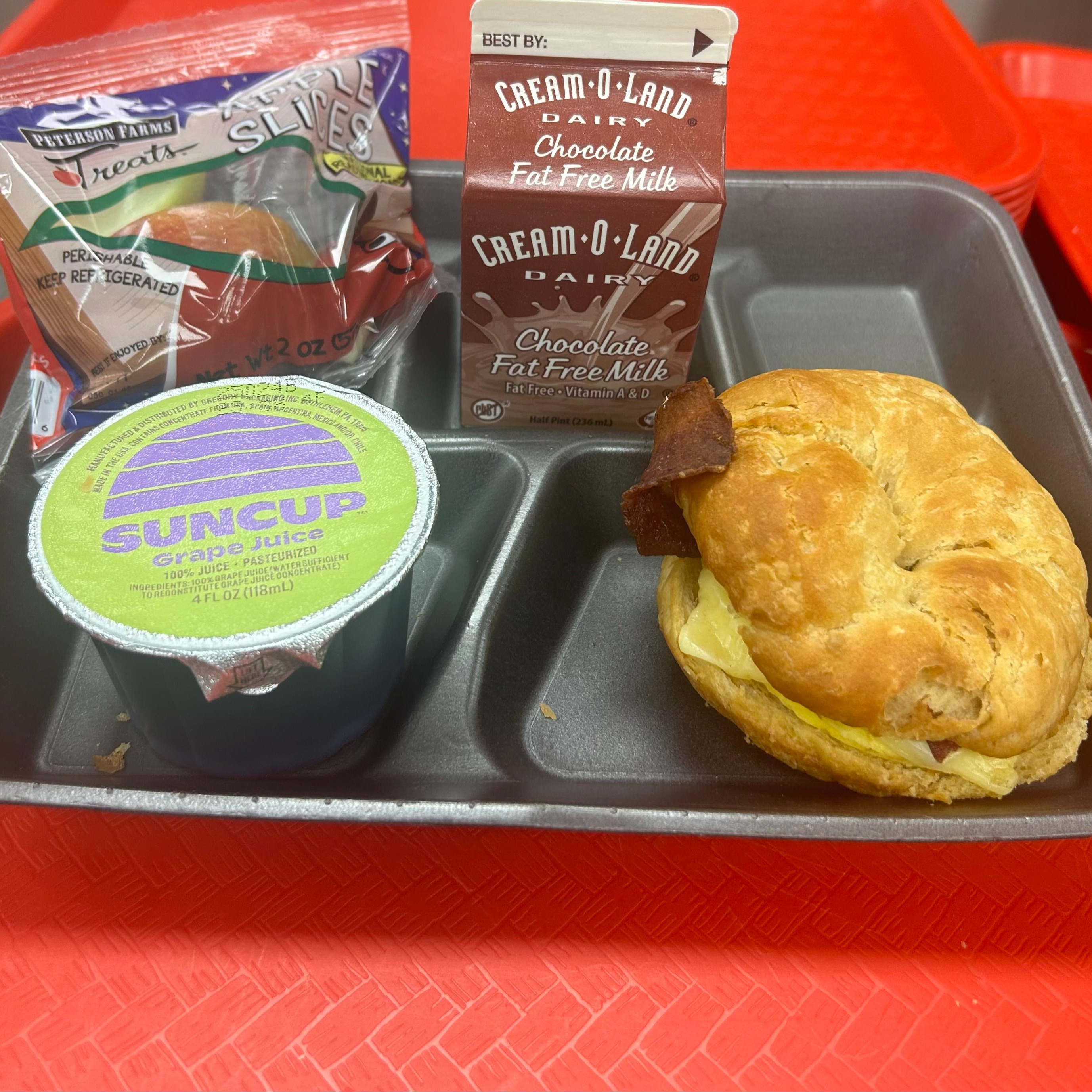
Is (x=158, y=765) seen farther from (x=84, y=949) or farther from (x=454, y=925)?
(x=454, y=925)

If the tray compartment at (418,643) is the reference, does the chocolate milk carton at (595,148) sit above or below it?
above

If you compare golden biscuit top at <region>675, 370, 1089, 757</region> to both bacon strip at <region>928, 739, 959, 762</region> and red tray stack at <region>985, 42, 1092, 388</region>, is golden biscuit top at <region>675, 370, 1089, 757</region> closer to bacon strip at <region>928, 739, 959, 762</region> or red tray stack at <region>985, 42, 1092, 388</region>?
bacon strip at <region>928, 739, 959, 762</region>

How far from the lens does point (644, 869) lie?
1.02 meters

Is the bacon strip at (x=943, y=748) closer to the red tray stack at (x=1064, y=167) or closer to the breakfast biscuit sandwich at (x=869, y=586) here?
the breakfast biscuit sandwich at (x=869, y=586)

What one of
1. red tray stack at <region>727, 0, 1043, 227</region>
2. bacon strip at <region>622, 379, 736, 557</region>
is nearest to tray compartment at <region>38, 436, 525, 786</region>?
bacon strip at <region>622, 379, 736, 557</region>

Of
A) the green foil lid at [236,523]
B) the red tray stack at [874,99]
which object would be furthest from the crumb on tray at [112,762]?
the red tray stack at [874,99]

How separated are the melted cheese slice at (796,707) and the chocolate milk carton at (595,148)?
0.45 metres

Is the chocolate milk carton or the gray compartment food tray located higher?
the chocolate milk carton

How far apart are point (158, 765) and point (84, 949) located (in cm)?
22

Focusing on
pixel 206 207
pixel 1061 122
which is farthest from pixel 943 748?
pixel 1061 122

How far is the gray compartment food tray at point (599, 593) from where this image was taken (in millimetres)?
916

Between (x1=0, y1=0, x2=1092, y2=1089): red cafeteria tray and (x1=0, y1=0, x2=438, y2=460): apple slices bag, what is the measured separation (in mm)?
670

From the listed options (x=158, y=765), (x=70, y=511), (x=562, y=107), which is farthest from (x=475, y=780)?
(x=562, y=107)

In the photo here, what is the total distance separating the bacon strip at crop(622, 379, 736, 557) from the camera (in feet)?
3.34
